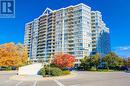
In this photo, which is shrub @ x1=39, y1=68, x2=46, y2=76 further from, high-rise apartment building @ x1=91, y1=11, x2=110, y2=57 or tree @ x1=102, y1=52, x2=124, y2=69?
high-rise apartment building @ x1=91, y1=11, x2=110, y2=57

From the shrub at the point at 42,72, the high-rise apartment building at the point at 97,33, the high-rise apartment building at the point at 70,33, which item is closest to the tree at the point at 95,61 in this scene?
the shrub at the point at 42,72

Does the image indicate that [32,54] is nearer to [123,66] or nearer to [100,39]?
[100,39]

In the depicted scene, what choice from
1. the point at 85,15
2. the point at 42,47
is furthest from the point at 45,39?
the point at 85,15

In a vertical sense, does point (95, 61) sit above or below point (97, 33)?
below

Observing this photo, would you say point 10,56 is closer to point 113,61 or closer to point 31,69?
point 31,69

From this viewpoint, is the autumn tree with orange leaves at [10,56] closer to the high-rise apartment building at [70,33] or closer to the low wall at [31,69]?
the low wall at [31,69]

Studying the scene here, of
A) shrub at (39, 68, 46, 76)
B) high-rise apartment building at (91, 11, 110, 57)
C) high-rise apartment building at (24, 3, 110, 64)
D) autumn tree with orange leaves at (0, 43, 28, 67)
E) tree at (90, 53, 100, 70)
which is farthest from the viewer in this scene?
high-rise apartment building at (91, 11, 110, 57)

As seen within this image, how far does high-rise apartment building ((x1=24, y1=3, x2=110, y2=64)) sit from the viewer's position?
131875 mm

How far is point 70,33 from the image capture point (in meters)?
137

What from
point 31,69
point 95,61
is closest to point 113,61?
point 95,61

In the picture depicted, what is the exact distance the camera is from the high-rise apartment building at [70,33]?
132 m

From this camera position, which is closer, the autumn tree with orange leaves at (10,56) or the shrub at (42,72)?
the shrub at (42,72)

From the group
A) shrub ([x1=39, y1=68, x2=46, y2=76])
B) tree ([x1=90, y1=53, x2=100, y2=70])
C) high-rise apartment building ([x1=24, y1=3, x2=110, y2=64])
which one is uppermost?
high-rise apartment building ([x1=24, y1=3, x2=110, y2=64])

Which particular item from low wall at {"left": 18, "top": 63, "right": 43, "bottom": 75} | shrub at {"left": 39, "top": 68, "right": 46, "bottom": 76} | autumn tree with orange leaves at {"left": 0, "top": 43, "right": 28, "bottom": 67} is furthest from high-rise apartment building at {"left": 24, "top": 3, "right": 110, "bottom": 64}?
shrub at {"left": 39, "top": 68, "right": 46, "bottom": 76}
